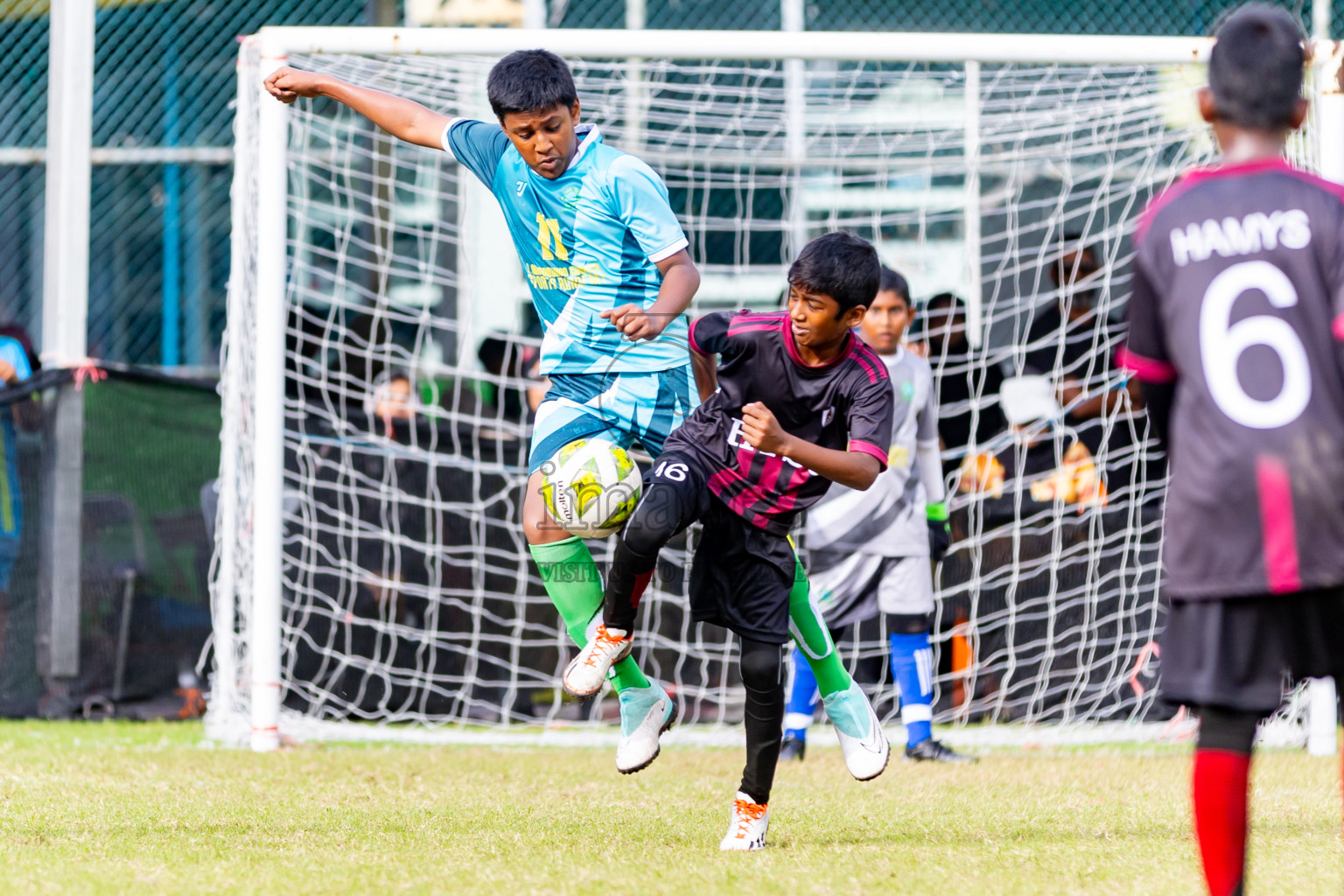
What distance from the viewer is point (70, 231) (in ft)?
→ 22.6

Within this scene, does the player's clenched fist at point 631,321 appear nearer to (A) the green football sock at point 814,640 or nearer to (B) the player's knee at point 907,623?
(A) the green football sock at point 814,640

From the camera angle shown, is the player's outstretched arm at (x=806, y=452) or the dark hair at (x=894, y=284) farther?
the dark hair at (x=894, y=284)

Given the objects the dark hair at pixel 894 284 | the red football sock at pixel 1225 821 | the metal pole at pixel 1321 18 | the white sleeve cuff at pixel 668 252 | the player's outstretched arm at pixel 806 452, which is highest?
the metal pole at pixel 1321 18

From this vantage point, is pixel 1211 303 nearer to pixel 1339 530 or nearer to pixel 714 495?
pixel 1339 530

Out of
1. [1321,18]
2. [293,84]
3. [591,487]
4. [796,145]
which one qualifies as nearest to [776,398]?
[591,487]

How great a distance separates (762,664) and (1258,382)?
1.62m

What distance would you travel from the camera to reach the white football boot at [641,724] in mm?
3891

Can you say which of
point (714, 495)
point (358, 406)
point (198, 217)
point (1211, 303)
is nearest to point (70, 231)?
point (358, 406)

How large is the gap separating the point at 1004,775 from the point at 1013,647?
1362 millimetres

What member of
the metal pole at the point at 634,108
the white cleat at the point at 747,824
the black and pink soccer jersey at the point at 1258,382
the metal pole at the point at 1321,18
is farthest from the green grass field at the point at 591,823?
the metal pole at the point at 1321,18

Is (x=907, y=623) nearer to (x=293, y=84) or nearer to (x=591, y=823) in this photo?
(x=591, y=823)

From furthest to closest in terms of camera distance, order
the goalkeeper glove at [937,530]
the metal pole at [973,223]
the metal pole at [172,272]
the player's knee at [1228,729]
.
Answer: the metal pole at [172,272] → the metal pole at [973,223] → the goalkeeper glove at [937,530] → the player's knee at [1228,729]

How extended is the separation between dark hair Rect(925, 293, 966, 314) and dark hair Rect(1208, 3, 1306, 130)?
439cm

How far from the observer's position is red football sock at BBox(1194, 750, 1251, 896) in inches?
99.8
